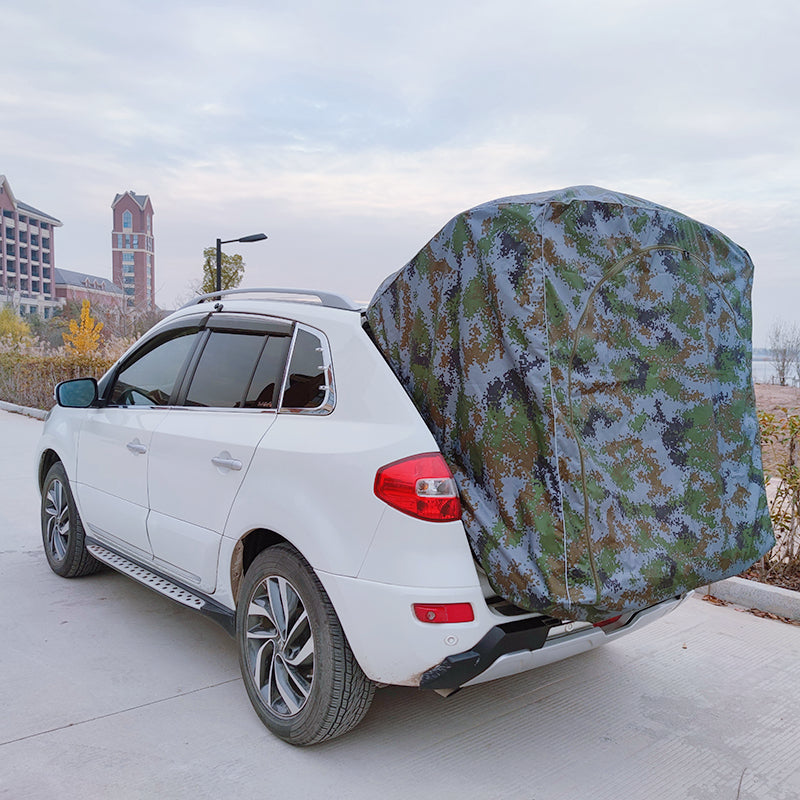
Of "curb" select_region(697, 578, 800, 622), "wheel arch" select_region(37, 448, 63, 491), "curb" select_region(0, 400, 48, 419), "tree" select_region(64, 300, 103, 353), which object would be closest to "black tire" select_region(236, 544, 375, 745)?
"wheel arch" select_region(37, 448, 63, 491)

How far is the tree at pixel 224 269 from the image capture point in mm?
A: 26922

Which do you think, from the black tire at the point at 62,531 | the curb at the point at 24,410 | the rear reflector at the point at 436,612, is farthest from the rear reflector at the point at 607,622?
the curb at the point at 24,410

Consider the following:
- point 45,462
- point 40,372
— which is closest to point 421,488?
point 45,462

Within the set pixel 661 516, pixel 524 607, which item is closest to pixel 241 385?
pixel 524 607

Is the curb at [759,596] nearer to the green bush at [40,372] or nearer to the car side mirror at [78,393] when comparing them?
the car side mirror at [78,393]

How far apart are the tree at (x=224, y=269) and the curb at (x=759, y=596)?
76.8 feet

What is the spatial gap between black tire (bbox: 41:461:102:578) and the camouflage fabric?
2878mm

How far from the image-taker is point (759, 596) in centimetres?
476

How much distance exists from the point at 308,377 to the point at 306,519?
601mm

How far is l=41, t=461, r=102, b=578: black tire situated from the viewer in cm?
480

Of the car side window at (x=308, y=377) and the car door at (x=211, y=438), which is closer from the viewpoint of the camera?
the car side window at (x=308, y=377)

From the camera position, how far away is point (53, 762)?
2883 mm

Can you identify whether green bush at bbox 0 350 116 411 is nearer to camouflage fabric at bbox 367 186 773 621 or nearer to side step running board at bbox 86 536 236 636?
side step running board at bbox 86 536 236 636

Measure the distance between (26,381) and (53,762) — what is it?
52.9 ft
